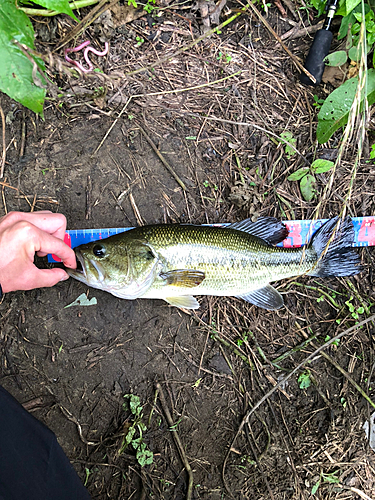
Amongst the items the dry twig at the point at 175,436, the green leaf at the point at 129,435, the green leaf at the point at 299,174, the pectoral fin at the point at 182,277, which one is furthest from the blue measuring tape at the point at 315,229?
the green leaf at the point at 129,435

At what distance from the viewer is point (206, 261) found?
10.9ft

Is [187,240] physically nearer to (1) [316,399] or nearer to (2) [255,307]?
(2) [255,307]

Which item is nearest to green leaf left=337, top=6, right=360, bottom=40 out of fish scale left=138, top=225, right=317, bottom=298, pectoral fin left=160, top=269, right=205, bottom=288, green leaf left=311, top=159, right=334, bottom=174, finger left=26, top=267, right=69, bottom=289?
green leaf left=311, top=159, right=334, bottom=174

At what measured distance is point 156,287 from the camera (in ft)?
10.9

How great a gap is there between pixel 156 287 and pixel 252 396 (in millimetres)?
1734

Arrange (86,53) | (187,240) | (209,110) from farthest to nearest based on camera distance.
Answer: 1. (209,110)
2. (86,53)
3. (187,240)

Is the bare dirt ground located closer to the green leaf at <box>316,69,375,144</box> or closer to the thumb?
the green leaf at <box>316,69,375,144</box>

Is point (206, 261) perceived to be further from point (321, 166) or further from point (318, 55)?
point (318, 55)

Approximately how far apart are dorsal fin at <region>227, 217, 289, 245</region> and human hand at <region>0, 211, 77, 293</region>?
6.19 ft

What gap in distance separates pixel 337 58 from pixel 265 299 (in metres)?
2.74

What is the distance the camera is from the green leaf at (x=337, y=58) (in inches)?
140

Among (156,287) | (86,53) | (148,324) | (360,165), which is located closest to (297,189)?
(360,165)

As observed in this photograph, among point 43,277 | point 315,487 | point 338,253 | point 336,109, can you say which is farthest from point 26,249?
point 315,487

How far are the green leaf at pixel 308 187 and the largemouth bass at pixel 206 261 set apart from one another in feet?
1.34
